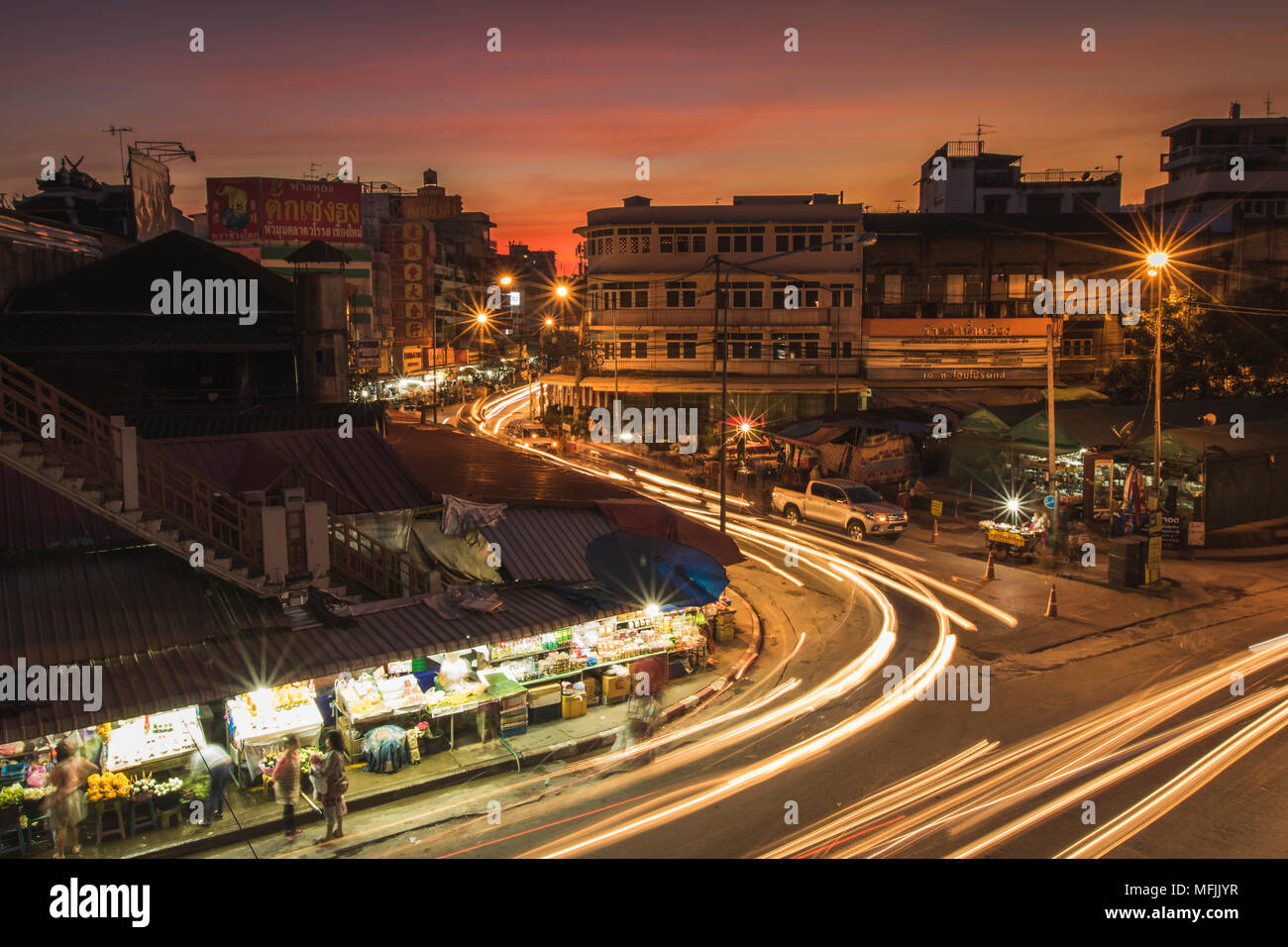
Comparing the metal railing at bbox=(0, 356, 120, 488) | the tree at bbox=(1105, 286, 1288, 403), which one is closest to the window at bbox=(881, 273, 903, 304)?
the tree at bbox=(1105, 286, 1288, 403)

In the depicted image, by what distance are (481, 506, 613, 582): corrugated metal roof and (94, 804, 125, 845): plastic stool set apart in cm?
685

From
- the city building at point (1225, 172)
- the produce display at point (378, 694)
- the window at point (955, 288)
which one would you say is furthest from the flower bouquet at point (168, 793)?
the city building at point (1225, 172)

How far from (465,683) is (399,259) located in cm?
6544

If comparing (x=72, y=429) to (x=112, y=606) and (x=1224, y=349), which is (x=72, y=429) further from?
(x=1224, y=349)

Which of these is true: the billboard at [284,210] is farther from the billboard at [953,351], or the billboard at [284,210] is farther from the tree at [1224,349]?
the tree at [1224,349]

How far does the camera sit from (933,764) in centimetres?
1334

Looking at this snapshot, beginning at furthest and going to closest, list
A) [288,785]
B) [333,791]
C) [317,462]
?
1. [317,462]
2. [288,785]
3. [333,791]

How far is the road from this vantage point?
11.2 meters

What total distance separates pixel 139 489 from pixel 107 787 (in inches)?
156

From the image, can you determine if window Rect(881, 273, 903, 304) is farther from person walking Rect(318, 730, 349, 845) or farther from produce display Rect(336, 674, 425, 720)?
person walking Rect(318, 730, 349, 845)

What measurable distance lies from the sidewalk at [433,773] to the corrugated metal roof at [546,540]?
2.62 meters

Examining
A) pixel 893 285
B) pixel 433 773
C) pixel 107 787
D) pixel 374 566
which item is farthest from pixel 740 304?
pixel 107 787
